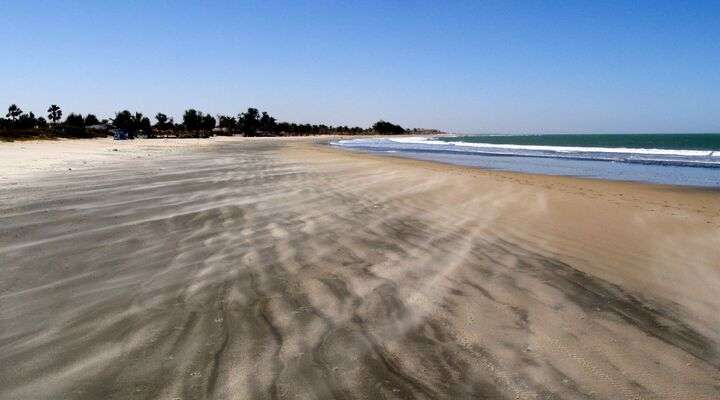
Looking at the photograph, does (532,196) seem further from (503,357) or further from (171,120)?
(171,120)

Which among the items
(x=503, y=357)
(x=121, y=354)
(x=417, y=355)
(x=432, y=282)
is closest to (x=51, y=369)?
(x=121, y=354)

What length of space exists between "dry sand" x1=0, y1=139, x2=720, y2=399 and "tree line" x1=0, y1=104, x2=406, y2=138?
2183 inches

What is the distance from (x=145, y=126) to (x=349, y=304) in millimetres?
93237

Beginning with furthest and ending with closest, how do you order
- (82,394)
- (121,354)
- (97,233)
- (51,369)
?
(97,233)
(121,354)
(51,369)
(82,394)

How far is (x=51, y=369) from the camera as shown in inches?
102

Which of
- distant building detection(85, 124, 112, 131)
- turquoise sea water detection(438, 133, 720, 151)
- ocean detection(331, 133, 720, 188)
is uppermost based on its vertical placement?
distant building detection(85, 124, 112, 131)

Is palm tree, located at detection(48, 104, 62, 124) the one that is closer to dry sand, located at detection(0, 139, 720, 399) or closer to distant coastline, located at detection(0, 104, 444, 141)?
distant coastline, located at detection(0, 104, 444, 141)

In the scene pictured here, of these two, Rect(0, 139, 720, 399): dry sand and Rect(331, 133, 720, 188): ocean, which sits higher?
Rect(0, 139, 720, 399): dry sand

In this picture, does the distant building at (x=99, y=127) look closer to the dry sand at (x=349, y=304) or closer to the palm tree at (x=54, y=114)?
the palm tree at (x=54, y=114)

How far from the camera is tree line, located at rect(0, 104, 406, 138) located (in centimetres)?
6840

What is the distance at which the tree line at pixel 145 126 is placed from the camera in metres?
68.4

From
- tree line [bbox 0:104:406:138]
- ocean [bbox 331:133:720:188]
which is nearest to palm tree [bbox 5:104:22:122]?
tree line [bbox 0:104:406:138]

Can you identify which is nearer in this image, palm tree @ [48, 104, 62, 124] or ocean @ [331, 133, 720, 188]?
ocean @ [331, 133, 720, 188]

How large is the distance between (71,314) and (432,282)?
300cm
